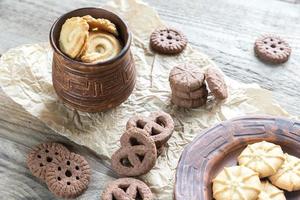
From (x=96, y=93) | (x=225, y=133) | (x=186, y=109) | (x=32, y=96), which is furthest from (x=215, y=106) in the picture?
(x=32, y=96)

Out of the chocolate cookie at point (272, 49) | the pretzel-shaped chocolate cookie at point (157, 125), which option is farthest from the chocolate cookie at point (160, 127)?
the chocolate cookie at point (272, 49)

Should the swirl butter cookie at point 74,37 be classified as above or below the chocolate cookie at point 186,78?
above

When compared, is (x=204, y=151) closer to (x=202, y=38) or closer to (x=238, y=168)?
(x=238, y=168)

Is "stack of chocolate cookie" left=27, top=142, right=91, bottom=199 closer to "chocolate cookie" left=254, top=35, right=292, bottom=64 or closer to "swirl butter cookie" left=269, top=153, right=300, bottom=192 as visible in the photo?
"swirl butter cookie" left=269, top=153, right=300, bottom=192

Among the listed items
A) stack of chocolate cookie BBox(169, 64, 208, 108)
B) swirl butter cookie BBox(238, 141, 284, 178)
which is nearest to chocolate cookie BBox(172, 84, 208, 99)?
stack of chocolate cookie BBox(169, 64, 208, 108)

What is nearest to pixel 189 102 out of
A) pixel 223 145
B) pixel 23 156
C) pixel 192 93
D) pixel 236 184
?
pixel 192 93

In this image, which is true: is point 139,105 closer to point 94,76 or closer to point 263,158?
point 94,76

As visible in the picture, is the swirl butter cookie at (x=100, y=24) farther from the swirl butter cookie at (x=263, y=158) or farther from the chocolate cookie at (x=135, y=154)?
the swirl butter cookie at (x=263, y=158)
